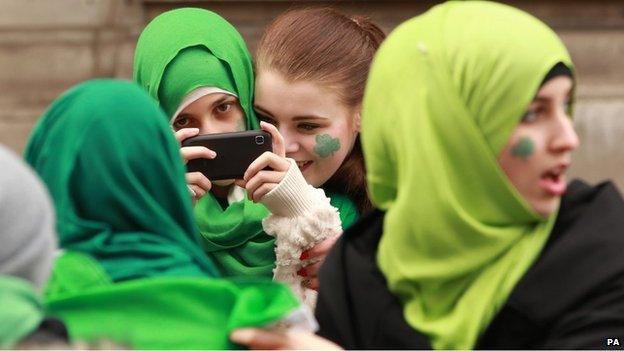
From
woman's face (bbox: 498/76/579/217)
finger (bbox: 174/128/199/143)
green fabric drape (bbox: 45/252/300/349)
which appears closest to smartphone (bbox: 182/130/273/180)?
finger (bbox: 174/128/199/143)

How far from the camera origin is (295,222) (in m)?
5.14

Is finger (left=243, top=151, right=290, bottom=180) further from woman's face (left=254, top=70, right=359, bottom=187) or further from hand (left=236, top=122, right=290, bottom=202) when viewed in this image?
woman's face (left=254, top=70, right=359, bottom=187)

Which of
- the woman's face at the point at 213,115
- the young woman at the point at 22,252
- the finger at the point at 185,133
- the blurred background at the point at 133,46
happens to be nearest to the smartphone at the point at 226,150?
the finger at the point at 185,133

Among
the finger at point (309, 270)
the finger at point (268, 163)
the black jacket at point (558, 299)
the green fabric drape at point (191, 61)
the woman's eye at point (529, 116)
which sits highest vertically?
the woman's eye at point (529, 116)

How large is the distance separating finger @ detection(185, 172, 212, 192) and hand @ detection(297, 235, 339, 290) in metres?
0.35

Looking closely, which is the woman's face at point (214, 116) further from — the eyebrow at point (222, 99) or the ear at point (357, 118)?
the ear at point (357, 118)

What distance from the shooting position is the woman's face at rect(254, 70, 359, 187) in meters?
5.41

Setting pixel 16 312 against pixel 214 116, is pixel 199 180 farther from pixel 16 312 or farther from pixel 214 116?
pixel 16 312

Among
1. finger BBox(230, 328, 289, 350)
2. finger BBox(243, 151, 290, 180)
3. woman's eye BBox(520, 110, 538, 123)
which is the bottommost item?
finger BBox(243, 151, 290, 180)

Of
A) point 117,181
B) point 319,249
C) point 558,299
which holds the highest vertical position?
point 117,181

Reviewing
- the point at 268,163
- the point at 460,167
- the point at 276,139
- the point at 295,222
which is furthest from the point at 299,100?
the point at 460,167

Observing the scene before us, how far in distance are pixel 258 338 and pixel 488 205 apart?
0.61 metres

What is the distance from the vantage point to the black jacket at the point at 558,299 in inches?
161

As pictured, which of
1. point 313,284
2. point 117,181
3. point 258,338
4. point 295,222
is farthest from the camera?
point 313,284
